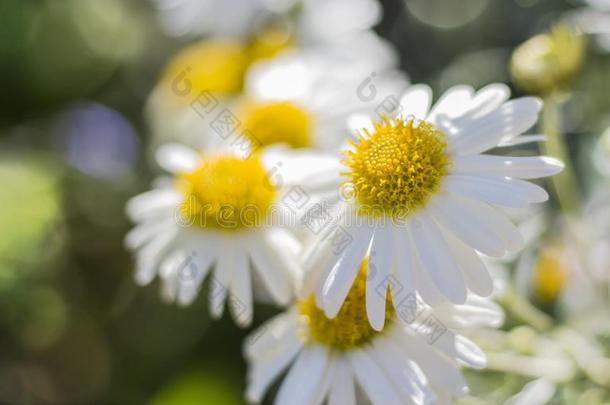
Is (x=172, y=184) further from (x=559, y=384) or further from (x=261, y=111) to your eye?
(x=559, y=384)

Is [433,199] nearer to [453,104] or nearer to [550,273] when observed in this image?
[453,104]

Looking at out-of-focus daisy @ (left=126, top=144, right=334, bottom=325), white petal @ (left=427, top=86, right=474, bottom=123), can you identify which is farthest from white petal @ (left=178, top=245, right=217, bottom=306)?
white petal @ (left=427, top=86, right=474, bottom=123)

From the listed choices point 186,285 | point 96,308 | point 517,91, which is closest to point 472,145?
point 186,285

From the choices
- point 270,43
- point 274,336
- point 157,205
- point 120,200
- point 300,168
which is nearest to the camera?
point 274,336

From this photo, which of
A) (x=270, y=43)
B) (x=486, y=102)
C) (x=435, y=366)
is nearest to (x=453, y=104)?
(x=486, y=102)

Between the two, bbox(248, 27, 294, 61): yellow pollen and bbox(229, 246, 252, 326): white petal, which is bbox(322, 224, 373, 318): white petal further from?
bbox(248, 27, 294, 61): yellow pollen

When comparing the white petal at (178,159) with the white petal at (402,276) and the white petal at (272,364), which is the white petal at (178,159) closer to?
the white petal at (272,364)
